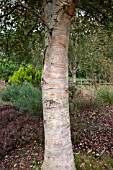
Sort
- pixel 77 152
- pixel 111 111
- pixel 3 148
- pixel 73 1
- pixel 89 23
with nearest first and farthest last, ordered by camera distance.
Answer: pixel 73 1, pixel 77 152, pixel 3 148, pixel 89 23, pixel 111 111

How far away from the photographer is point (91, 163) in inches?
111

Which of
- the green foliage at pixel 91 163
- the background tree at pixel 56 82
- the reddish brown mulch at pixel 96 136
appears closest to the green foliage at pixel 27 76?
the reddish brown mulch at pixel 96 136

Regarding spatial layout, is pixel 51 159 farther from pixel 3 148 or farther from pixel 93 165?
pixel 3 148

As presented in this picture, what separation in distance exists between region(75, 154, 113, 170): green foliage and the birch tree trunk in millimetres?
586

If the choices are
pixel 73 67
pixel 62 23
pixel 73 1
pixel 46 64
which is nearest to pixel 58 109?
pixel 46 64

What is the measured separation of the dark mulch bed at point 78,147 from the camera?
3.12 metres

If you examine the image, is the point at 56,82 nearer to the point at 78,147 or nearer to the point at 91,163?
the point at 91,163

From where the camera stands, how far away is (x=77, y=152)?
3.27m

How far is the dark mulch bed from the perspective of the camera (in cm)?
312

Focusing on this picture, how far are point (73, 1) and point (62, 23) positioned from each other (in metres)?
0.23

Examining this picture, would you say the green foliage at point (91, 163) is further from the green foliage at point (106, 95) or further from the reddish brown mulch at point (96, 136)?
the green foliage at point (106, 95)

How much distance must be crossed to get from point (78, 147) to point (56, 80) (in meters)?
1.75

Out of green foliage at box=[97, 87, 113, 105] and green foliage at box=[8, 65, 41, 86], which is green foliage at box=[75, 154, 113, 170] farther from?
green foliage at box=[8, 65, 41, 86]

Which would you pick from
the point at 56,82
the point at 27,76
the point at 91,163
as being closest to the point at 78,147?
the point at 91,163
